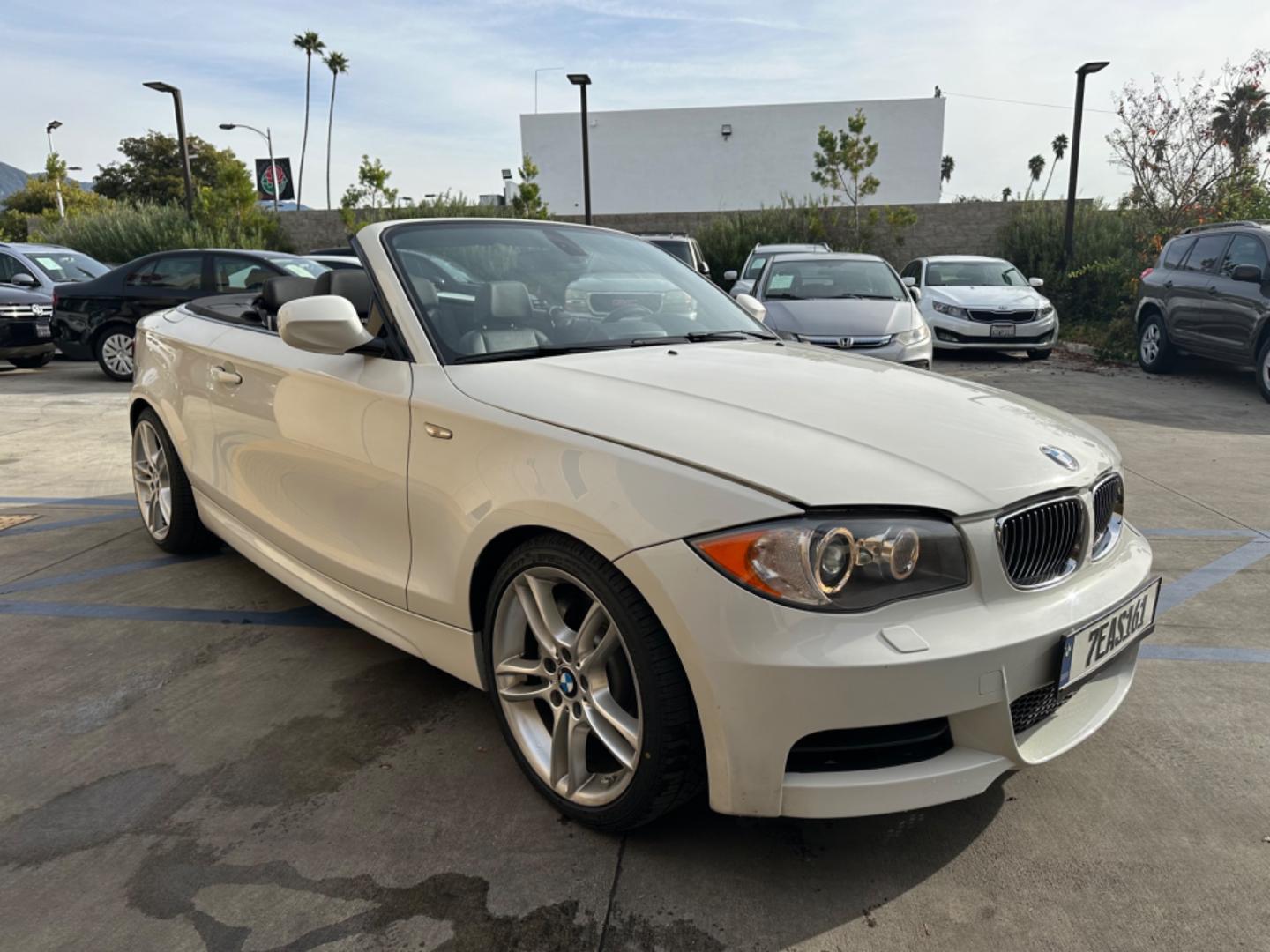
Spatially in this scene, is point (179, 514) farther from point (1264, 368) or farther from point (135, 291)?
point (1264, 368)

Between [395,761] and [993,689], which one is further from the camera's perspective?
[395,761]

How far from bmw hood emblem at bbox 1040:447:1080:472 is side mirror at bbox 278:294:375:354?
190 cm

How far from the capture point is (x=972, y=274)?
13570 millimetres

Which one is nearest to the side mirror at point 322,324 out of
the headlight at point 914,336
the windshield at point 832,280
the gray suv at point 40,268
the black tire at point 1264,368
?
the headlight at point 914,336

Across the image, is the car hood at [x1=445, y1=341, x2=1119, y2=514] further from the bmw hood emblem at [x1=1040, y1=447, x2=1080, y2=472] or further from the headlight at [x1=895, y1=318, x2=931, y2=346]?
the headlight at [x1=895, y1=318, x2=931, y2=346]

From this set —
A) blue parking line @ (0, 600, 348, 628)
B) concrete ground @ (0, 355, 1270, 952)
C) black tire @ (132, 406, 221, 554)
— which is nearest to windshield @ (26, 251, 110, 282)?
black tire @ (132, 406, 221, 554)

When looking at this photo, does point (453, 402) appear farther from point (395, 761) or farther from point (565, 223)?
point (565, 223)

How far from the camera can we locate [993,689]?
1880 mm

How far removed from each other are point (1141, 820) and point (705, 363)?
1.69 meters

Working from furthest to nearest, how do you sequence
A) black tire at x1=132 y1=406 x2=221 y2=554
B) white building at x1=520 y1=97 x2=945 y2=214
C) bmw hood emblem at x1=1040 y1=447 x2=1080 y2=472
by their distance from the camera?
white building at x1=520 y1=97 x2=945 y2=214, black tire at x1=132 y1=406 x2=221 y2=554, bmw hood emblem at x1=1040 y1=447 x2=1080 y2=472

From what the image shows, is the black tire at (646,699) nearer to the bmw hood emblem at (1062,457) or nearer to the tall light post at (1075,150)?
the bmw hood emblem at (1062,457)

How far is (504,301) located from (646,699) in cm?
146

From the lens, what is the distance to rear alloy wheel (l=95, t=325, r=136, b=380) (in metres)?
10.7

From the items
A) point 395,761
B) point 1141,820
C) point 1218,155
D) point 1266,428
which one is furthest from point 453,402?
point 1218,155
